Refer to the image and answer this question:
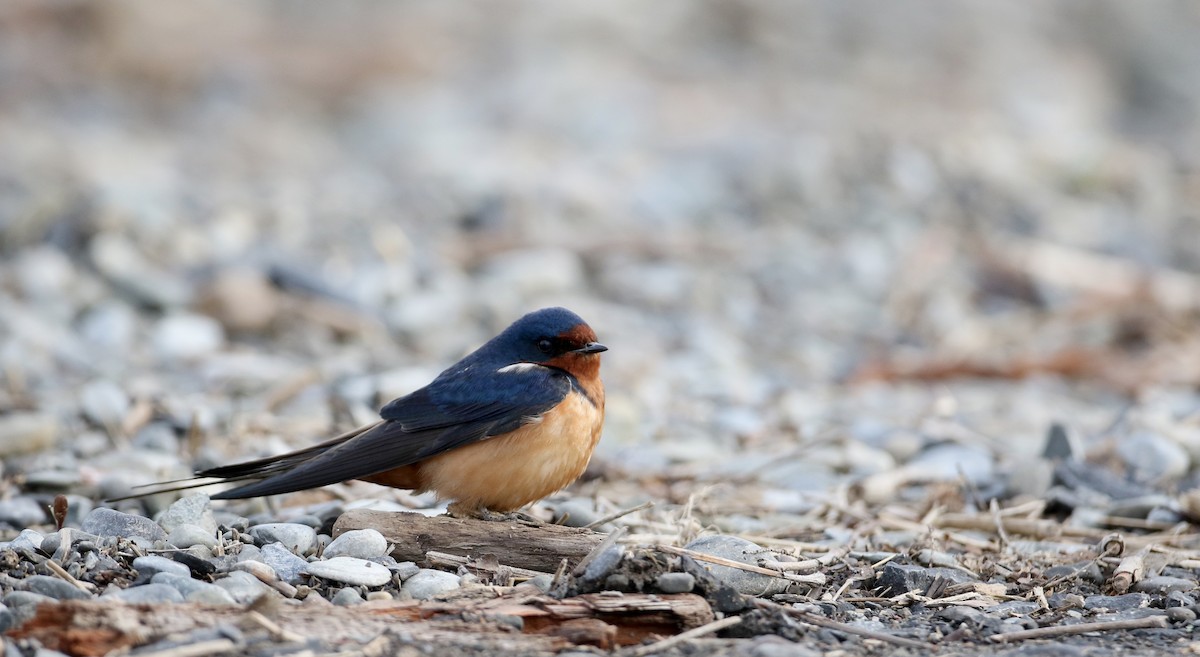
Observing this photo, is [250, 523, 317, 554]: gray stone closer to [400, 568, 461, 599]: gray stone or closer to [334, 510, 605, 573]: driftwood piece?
[334, 510, 605, 573]: driftwood piece

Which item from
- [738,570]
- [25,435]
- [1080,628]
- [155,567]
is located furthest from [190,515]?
[1080,628]

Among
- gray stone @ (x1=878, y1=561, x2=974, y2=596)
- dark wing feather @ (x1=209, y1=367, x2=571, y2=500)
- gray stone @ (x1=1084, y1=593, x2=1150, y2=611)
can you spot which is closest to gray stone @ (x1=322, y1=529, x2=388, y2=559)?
dark wing feather @ (x1=209, y1=367, x2=571, y2=500)

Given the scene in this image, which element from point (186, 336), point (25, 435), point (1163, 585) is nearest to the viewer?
point (1163, 585)

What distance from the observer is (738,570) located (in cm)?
402

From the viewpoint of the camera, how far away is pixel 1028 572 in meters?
4.41

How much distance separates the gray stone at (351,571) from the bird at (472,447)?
0.41 m

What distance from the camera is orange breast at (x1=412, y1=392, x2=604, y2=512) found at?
14.6 ft

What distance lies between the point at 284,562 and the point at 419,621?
0.62m

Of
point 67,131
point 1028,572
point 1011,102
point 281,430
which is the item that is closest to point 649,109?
point 1011,102

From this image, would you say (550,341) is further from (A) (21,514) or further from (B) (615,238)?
(B) (615,238)

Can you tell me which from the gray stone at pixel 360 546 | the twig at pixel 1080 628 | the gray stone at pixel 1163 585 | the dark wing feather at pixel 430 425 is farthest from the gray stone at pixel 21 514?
the gray stone at pixel 1163 585

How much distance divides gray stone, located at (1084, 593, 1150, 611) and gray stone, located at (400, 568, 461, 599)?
1.90 m

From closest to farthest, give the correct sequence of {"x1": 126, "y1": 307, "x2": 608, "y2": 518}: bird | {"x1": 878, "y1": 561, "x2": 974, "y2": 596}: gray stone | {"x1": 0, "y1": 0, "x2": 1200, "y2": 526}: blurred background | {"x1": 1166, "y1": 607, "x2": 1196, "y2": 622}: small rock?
{"x1": 1166, "y1": 607, "x2": 1196, "y2": 622}: small rock
{"x1": 878, "y1": 561, "x2": 974, "y2": 596}: gray stone
{"x1": 126, "y1": 307, "x2": 608, "y2": 518}: bird
{"x1": 0, "y1": 0, "x2": 1200, "y2": 526}: blurred background

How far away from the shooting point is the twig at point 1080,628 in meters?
3.68
